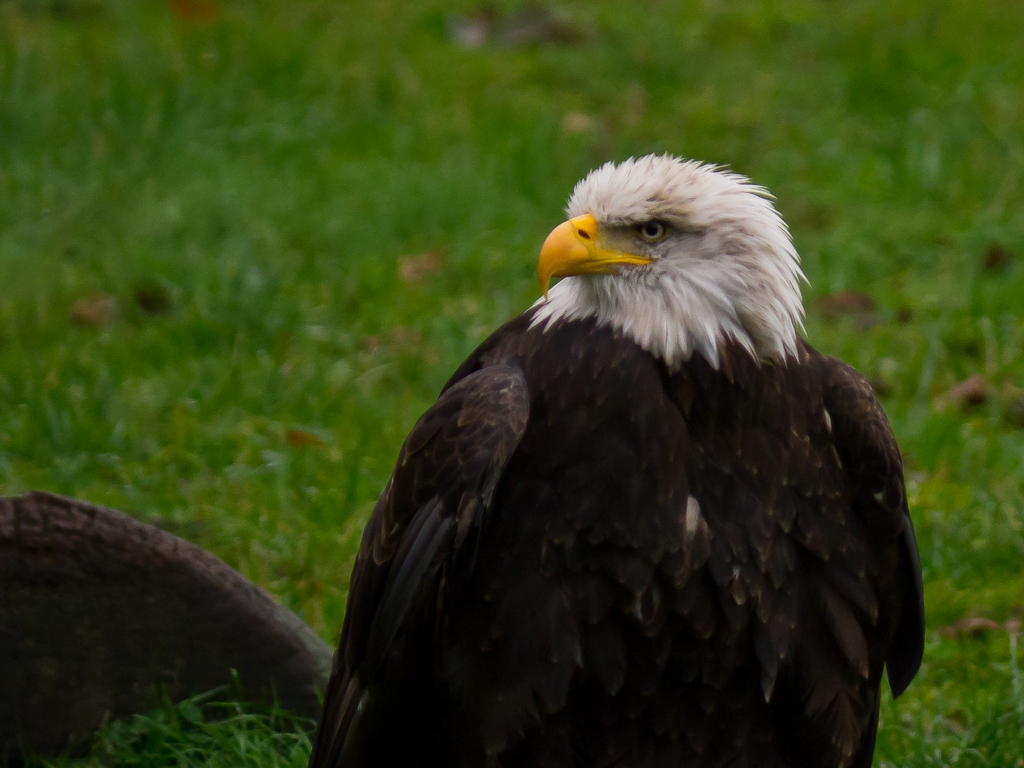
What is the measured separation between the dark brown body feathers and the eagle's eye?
0.72ft

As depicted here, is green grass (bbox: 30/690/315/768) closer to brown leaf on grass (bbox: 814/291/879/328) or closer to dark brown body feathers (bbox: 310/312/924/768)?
dark brown body feathers (bbox: 310/312/924/768)

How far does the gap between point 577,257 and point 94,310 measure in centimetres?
355

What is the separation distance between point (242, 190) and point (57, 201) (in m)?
0.85

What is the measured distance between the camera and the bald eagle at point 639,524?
2977mm

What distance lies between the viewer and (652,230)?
10.2ft

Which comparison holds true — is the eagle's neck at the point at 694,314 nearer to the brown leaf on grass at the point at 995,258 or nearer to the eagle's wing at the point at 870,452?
the eagle's wing at the point at 870,452

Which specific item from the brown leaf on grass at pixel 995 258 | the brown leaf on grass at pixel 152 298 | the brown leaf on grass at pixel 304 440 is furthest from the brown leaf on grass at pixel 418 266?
the brown leaf on grass at pixel 995 258

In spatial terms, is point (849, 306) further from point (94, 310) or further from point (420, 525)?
point (420, 525)

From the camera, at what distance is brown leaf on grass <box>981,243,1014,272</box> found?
21.2 ft

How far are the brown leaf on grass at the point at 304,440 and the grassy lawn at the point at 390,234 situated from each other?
0.02m

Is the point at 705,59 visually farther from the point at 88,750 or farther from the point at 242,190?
the point at 88,750

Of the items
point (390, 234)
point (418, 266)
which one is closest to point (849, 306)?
point (418, 266)

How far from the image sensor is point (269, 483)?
15.9ft

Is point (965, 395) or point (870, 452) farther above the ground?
point (870, 452)
